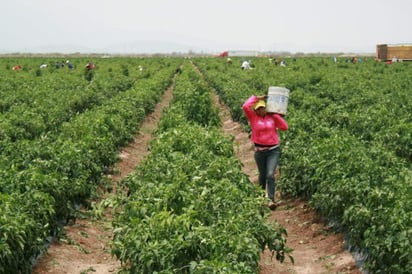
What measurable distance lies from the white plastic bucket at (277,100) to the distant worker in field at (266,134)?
138 millimetres

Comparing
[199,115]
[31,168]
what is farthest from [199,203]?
[199,115]

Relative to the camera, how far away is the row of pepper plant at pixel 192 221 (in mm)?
5207

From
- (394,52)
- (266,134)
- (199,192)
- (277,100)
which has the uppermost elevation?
(394,52)

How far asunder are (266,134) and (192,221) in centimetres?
468

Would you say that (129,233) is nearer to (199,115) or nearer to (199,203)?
(199,203)

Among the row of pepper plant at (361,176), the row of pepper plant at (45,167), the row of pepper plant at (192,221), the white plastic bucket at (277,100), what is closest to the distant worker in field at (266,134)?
the white plastic bucket at (277,100)

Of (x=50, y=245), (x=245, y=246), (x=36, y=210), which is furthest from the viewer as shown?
(x=50, y=245)

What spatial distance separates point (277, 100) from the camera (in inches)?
398

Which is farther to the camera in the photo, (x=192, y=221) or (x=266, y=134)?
(x=266, y=134)

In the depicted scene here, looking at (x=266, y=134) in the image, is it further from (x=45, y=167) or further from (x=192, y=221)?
(x=192, y=221)

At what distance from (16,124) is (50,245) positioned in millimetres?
5644

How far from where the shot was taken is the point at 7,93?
20047 mm

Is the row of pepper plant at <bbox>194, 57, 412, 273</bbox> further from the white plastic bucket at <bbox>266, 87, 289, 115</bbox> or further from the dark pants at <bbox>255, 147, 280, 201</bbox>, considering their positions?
the white plastic bucket at <bbox>266, 87, 289, 115</bbox>

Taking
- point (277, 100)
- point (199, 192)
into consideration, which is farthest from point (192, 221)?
point (277, 100)
